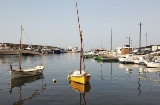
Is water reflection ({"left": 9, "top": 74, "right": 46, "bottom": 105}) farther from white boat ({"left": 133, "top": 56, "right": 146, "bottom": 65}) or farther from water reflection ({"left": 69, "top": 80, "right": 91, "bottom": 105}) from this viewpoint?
white boat ({"left": 133, "top": 56, "right": 146, "bottom": 65})

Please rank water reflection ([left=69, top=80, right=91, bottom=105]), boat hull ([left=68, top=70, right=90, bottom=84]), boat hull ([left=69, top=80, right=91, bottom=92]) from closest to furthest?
water reflection ([left=69, top=80, right=91, bottom=105]) < boat hull ([left=69, top=80, right=91, bottom=92]) < boat hull ([left=68, top=70, right=90, bottom=84])

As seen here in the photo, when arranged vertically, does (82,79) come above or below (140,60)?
below

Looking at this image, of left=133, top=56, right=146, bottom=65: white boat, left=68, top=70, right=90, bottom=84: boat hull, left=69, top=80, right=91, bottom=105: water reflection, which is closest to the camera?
left=69, top=80, right=91, bottom=105: water reflection

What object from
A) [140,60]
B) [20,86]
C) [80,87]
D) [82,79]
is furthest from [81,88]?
[140,60]

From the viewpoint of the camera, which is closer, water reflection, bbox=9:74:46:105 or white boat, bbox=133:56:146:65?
water reflection, bbox=9:74:46:105

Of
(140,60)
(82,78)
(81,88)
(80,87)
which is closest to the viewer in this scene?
(81,88)

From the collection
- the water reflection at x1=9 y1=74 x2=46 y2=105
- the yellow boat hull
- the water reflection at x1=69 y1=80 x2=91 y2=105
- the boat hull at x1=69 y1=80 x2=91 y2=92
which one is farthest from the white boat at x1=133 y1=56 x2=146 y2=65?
the boat hull at x1=69 y1=80 x2=91 y2=92

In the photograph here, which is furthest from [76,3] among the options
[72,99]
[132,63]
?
[132,63]

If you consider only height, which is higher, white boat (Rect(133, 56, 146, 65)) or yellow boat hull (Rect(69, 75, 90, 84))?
white boat (Rect(133, 56, 146, 65))

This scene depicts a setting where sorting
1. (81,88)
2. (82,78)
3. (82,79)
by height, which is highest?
(82,78)

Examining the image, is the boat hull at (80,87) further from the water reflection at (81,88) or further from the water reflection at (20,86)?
the water reflection at (20,86)

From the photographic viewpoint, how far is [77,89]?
104 feet

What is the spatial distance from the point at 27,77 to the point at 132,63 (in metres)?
41.7

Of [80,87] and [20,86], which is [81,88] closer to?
[80,87]
